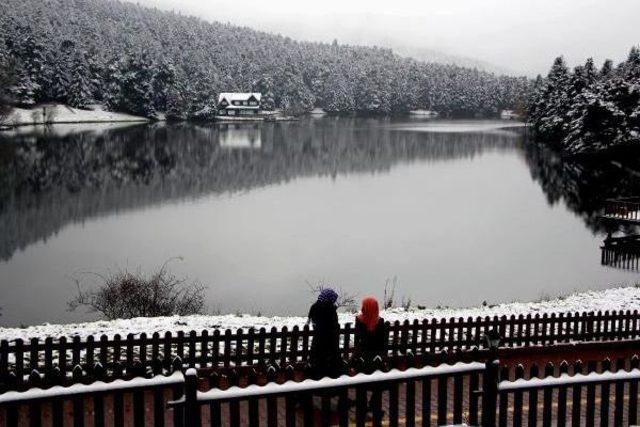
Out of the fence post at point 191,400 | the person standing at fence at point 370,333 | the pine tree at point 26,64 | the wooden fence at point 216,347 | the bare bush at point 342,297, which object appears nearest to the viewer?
the fence post at point 191,400

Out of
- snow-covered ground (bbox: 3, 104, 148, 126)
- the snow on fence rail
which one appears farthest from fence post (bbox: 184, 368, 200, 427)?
snow-covered ground (bbox: 3, 104, 148, 126)

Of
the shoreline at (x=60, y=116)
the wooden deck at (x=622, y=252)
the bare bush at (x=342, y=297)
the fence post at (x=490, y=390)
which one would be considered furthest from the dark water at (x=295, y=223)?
the shoreline at (x=60, y=116)

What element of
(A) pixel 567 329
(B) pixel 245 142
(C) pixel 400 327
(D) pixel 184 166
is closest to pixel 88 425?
(C) pixel 400 327

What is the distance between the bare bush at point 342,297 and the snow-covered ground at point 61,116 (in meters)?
80.8

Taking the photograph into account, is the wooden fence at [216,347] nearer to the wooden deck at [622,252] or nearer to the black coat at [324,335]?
the black coat at [324,335]

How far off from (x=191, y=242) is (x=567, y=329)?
21.1 meters

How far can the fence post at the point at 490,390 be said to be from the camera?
6602 millimetres

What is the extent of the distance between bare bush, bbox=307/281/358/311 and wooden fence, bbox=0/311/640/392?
8398 millimetres

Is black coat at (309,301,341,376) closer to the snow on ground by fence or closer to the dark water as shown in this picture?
the snow on ground by fence

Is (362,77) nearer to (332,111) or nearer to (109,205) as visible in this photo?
(332,111)

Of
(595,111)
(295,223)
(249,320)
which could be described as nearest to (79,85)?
(595,111)

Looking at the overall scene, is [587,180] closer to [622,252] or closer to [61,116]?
[622,252]

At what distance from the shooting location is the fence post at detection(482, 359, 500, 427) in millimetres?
6602

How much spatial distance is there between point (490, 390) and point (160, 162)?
60.0 meters
